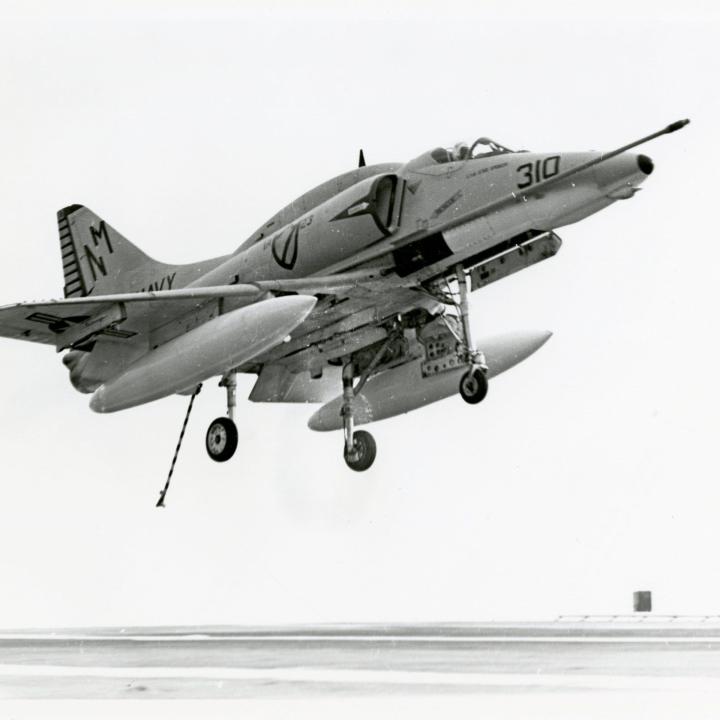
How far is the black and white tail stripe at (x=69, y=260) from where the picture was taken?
917 inches

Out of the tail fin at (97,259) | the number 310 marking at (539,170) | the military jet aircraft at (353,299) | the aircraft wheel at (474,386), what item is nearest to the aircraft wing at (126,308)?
the military jet aircraft at (353,299)

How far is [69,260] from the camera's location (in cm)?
2348

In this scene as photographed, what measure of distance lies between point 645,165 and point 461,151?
9.41 feet

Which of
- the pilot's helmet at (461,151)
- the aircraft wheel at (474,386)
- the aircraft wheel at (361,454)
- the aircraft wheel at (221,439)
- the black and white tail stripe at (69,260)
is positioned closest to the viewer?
the pilot's helmet at (461,151)

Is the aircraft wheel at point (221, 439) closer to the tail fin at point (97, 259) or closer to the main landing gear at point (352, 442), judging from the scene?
the main landing gear at point (352, 442)

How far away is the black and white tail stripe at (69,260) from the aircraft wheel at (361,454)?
21.0ft

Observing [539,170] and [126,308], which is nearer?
[539,170]

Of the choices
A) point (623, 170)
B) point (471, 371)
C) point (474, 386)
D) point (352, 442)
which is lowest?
point (352, 442)

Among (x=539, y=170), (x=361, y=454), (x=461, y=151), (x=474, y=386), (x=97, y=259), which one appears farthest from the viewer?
(x=97, y=259)

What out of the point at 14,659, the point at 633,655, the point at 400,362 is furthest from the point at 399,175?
the point at 14,659

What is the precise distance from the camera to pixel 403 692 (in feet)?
34.8

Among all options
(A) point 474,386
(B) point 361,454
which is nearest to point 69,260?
(B) point 361,454

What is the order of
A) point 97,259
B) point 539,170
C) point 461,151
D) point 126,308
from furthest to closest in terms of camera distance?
1. point 97,259
2. point 126,308
3. point 461,151
4. point 539,170

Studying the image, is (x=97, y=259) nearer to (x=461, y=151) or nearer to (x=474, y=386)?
(x=461, y=151)
